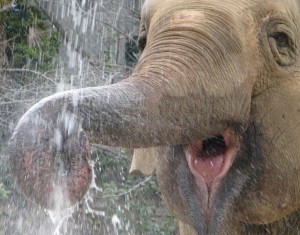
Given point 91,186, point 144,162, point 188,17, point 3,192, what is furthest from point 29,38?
point 188,17

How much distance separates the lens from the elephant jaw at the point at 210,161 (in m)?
2.30

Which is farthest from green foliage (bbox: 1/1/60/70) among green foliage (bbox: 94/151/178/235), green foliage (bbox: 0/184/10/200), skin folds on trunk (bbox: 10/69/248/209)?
skin folds on trunk (bbox: 10/69/248/209)

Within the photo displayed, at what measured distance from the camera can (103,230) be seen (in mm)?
6605

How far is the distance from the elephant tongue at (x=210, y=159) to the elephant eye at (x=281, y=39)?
32 cm

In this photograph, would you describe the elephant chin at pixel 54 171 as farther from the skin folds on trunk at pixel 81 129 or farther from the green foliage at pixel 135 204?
the green foliage at pixel 135 204

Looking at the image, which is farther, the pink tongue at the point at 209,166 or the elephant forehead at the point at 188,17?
the pink tongue at the point at 209,166

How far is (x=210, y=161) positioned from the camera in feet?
7.64

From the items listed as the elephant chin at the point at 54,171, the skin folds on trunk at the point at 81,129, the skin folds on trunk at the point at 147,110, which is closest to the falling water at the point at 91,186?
the skin folds on trunk at the point at 147,110

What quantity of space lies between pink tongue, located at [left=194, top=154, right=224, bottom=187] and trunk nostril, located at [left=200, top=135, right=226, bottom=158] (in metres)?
0.01

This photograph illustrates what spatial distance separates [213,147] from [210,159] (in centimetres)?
4

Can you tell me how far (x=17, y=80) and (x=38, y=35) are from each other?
0.92m

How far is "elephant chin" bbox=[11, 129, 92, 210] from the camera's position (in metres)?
1.73

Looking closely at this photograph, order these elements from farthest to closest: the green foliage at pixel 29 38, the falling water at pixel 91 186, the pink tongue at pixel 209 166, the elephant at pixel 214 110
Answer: the green foliage at pixel 29 38 < the falling water at pixel 91 186 < the pink tongue at pixel 209 166 < the elephant at pixel 214 110

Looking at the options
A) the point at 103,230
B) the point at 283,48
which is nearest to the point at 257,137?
the point at 283,48
